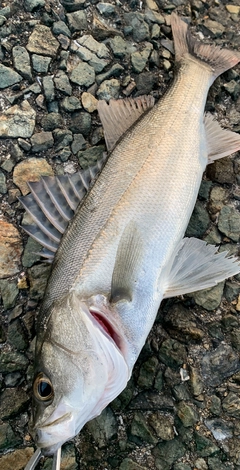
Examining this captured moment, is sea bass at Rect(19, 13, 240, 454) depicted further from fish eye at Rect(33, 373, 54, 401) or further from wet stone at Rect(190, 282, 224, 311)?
wet stone at Rect(190, 282, 224, 311)

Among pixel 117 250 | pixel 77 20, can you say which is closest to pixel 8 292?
pixel 117 250

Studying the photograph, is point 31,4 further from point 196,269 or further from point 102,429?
point 102,429

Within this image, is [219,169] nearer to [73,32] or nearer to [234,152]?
[234,152]

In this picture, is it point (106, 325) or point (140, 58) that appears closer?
point (106, 325)

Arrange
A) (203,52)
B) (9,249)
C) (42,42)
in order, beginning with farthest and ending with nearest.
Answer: (203,52) < (42,42) < (9,249)

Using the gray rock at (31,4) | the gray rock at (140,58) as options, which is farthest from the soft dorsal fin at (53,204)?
the gray rock at (31,4)

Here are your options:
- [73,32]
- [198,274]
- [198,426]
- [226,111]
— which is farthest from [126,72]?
[198,426]

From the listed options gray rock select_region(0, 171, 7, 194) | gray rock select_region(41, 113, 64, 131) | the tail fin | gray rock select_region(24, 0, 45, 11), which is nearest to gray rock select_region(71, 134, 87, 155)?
gray rock select_region(41, 113, 64, 131)
